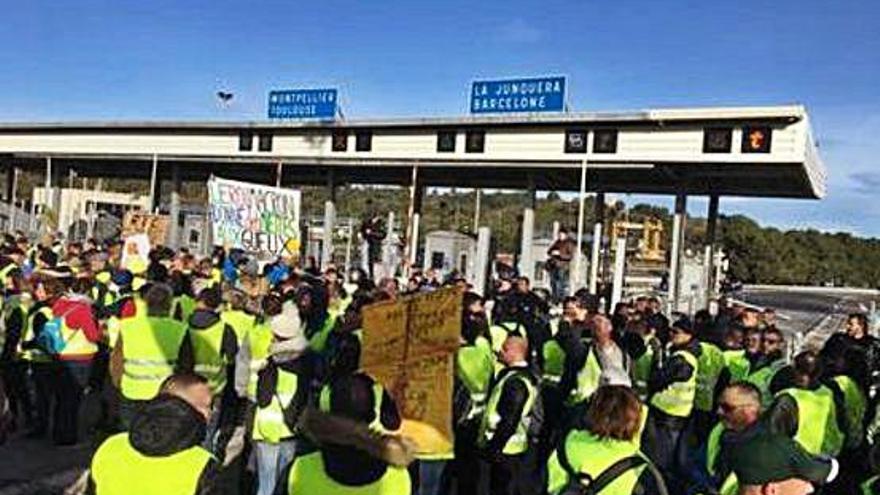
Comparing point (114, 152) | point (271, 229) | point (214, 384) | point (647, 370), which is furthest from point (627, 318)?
point (114, 152)

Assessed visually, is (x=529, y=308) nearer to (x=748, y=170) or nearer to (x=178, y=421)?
(x=178, y=421)

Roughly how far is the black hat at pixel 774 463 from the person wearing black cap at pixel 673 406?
17.3ft

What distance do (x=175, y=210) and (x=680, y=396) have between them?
24.4m

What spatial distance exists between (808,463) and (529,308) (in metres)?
8.40

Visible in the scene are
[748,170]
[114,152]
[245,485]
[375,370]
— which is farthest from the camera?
[114,152]

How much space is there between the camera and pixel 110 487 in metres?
3.89

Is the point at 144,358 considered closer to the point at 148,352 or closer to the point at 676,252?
the point at 148,352

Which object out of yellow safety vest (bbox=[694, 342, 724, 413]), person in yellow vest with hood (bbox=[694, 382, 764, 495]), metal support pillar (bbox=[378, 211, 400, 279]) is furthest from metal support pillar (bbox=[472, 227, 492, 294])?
person in yellow vest with hood (bbox=[694, 382, 764, 495])

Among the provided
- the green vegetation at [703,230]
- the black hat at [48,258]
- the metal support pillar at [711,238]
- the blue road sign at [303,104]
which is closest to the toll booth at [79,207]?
the blue road sign at [303,104]

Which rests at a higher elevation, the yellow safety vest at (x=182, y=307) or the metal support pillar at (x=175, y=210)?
the metal support pillar at (x=175, y=210)

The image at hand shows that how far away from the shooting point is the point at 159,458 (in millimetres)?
3826

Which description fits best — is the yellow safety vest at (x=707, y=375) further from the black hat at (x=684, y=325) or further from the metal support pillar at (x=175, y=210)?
the metal support pillar at (x=175, y=210)

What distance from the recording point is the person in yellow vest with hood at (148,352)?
25.4ft

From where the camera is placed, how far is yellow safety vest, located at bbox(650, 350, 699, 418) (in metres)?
9.03
